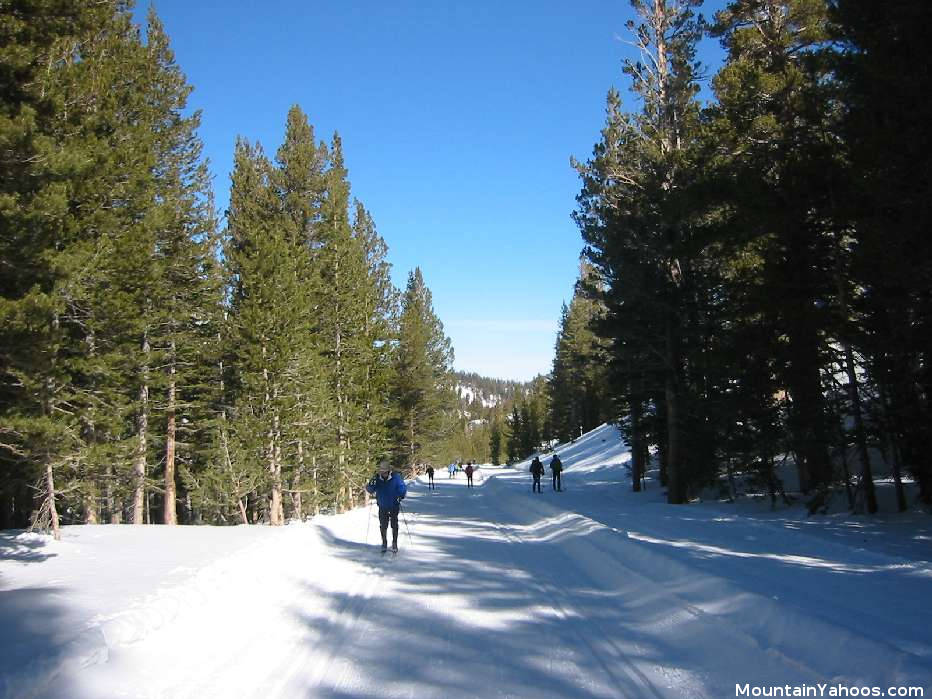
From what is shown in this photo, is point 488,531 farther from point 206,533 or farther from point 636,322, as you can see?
point 636,322

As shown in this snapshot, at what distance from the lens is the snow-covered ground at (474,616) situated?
496 cm

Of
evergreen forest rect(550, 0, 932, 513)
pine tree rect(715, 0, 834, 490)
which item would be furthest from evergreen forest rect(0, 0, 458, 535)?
pine tree rect(715, 0, 834, 490)

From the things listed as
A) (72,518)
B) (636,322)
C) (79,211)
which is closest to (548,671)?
(79,211)

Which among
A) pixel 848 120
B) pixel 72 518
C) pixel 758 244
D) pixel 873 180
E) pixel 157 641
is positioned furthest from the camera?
pixel 72 518

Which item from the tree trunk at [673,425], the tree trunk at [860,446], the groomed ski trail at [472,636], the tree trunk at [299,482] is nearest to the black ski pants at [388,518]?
the groomed ski trail at [472,636]

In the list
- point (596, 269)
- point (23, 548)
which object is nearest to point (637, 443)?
point (596, 269)

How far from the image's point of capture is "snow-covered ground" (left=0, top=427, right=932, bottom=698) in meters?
4.96

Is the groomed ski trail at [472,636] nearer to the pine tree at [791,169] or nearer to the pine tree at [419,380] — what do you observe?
the pine tree at [791,169]

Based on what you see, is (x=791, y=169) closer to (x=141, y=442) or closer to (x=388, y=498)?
(x=388, y=498)

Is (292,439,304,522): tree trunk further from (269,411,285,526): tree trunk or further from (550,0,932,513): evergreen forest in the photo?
(550,0,932,513): evergreen forest

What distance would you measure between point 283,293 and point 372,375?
10664 mm

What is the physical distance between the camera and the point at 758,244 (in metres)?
17.3

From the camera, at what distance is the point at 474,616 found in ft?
23.1

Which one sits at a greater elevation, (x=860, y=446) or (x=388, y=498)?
(x=860, y=446)
